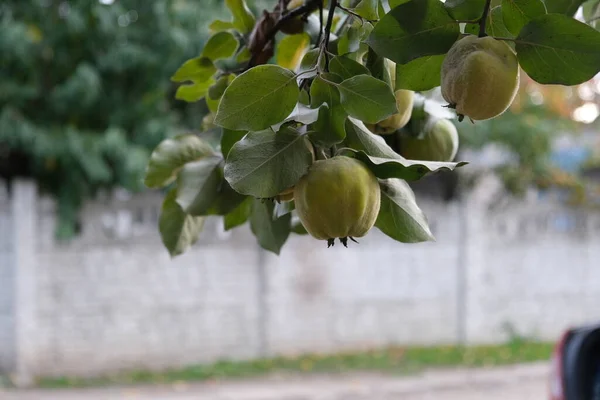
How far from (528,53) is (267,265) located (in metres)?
5.83

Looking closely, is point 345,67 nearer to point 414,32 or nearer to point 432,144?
point 414,32

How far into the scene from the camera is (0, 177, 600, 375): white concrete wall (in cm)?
584

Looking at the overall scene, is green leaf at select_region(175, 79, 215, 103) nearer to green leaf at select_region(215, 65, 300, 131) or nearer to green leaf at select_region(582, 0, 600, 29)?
green leaf at select_region(215, 65, 300, 131)

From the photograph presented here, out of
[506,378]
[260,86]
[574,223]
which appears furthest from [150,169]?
[574,223]

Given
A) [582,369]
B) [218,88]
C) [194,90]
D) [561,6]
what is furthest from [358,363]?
[561,6]

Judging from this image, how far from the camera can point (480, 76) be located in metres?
0.64

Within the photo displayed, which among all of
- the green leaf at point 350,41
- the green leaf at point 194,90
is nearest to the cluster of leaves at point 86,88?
the green leaf at point 194,90

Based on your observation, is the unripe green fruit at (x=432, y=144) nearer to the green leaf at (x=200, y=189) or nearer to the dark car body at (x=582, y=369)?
the green leaf at (x=200, y=189)

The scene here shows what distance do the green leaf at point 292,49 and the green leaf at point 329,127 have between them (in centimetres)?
34

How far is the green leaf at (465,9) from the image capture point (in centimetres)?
68

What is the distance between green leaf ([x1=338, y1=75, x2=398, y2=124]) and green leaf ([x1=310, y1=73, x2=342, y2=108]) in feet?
0.04

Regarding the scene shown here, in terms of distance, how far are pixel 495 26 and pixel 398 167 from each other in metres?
0.20

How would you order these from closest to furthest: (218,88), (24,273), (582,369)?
(218,88) → (582,369) → (24,273)

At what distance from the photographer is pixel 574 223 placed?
25.6 ft
